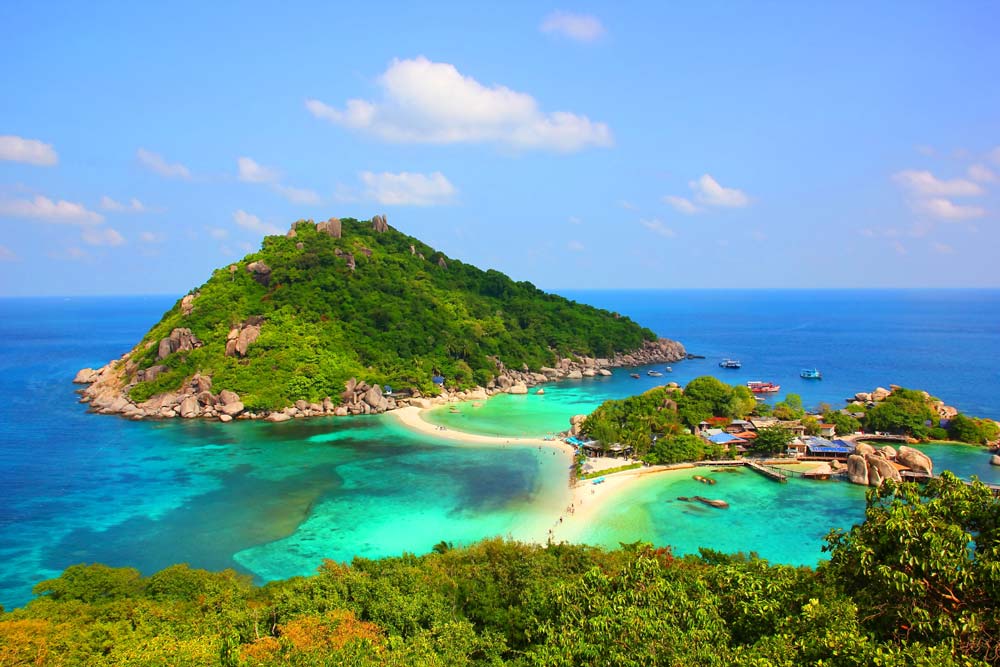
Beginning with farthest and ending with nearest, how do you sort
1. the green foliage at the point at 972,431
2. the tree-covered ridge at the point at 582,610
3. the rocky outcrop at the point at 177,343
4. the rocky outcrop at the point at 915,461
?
the rocky outcrop at the point at 177,343
the green foliage at the point at 972,431
the rocky outcrop at the point at 915,461
the tree-covered ridge at the point at 582,610

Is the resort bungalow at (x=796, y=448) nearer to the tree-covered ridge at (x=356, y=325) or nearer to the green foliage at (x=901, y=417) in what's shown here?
the green foliage at (x=901, y=417)

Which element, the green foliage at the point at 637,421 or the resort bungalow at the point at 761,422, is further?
the resort bungalow at the point at 761,422

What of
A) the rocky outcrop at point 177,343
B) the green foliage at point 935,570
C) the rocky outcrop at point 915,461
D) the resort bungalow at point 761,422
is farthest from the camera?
the rocky outcrop at point 177,343

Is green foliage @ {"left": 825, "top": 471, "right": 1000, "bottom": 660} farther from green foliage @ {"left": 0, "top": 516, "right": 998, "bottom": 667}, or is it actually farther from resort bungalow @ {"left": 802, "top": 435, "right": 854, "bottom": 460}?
resort bungalow @ {"left": 802, "top": 435, "right": 854, "bottom": 460}

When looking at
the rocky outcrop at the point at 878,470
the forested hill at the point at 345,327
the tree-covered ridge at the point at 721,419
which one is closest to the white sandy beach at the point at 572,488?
the tree-covered ridge at the point at 721,419

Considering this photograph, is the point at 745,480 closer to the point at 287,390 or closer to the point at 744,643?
the point at 744,643

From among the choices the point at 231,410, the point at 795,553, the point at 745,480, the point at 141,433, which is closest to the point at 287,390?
the point at 231,410

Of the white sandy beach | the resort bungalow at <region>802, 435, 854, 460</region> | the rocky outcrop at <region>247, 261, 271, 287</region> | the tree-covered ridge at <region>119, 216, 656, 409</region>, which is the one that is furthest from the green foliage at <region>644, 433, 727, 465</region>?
the rocky outcrop at <region>247, 261, 271, 287</region>
